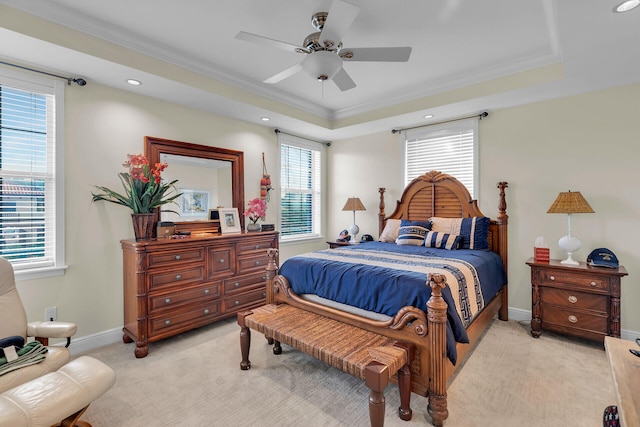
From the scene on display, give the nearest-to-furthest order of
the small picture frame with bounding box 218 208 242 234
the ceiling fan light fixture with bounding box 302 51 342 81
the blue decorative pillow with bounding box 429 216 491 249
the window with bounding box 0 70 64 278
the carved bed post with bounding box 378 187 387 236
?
the ceiling fan light fixture with bounding box 302 51 342 81
the window with bounding box 0 70 64 278
the blue decorative pillow with bounding box 429 216 491 249
the small picture frame with bounding box 218 208 242 234
the carved bed post with bounding box 378 187 387 236

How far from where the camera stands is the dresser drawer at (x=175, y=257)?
2.84 meters

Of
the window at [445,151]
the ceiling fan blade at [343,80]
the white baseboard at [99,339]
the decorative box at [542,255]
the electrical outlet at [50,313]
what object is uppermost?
the ceiling fan blade at [343,80]

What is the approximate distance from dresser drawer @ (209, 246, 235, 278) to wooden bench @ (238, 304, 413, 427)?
921 millimetres

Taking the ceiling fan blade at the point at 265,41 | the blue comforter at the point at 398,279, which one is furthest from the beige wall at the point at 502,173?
the ceiling fan blade at the point at 265,41

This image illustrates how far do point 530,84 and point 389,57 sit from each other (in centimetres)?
183

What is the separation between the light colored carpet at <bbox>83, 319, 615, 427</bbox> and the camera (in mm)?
1906

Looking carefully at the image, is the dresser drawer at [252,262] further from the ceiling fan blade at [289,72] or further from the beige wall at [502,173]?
the ceiling fan blade at [289,72]

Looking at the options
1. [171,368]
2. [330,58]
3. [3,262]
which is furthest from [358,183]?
[3,262]

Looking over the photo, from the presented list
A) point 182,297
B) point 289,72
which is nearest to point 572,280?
point 289,72

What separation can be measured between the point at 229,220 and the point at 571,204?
12.4 ft

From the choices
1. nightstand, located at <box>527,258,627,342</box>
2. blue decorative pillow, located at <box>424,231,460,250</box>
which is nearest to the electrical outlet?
blue decorative pillow, located at <box>424,231,460,250</box>

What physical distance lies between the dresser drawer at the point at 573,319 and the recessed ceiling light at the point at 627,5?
2471 mm

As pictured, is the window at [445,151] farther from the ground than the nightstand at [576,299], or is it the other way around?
the window at [445,151]

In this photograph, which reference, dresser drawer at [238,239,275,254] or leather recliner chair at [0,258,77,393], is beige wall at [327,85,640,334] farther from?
leather recliner chair at [0,258,77,393]
